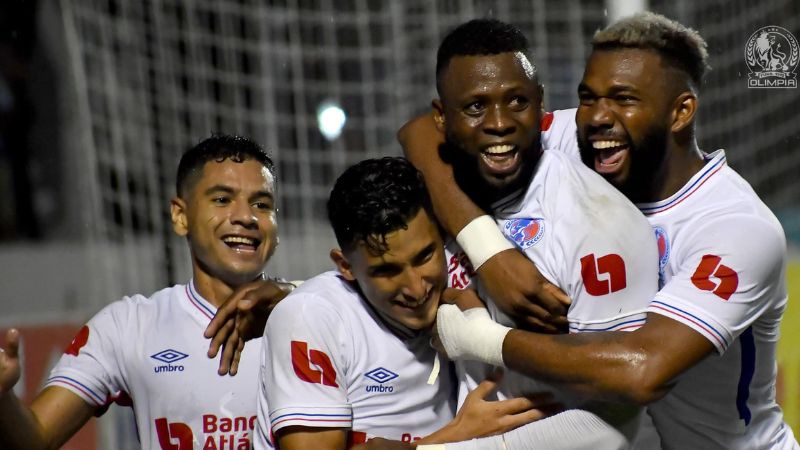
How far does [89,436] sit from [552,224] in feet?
12.0

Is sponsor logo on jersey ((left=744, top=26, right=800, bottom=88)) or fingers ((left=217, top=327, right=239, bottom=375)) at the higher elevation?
sponsor logo on jersey ((left=744, top=26, right=800, bottom=88))

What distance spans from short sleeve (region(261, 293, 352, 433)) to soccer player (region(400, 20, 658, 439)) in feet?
1.15

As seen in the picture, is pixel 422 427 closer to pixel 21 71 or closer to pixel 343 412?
pixel 343 412

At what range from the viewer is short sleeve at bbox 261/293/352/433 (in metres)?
2.84

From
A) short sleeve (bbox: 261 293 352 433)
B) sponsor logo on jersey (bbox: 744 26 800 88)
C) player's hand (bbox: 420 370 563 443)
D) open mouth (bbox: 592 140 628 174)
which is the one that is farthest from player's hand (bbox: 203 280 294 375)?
sponsor logo on jersey (bbox: 744 26 800 88)

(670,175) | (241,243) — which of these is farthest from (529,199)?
(241,243)

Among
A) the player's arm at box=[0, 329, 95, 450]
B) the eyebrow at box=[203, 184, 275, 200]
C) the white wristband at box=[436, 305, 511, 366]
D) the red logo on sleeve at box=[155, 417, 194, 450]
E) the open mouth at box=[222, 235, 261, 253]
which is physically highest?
the eyebrow at box=[203, 184, 275, 200]

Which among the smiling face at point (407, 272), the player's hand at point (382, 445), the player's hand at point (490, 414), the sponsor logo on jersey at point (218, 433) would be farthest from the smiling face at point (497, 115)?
the sponsor logo on jersey at point (218, 433)

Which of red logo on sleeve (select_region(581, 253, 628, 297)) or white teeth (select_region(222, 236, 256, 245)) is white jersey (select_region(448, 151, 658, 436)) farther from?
white teeth (select_region(222, 236, 256, 245))

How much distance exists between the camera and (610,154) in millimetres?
3125

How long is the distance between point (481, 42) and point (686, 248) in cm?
74

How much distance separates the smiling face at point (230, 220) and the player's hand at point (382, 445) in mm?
808

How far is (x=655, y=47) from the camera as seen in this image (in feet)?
10.2

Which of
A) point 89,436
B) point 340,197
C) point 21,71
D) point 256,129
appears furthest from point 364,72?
point 340,197
